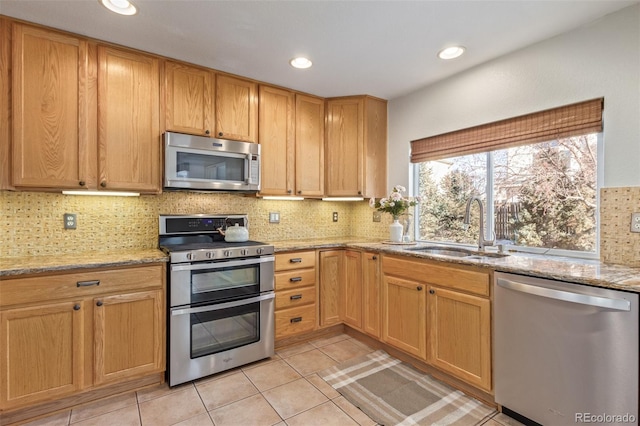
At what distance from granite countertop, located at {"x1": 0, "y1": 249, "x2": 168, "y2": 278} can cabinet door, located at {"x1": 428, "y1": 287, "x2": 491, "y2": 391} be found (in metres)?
1.97

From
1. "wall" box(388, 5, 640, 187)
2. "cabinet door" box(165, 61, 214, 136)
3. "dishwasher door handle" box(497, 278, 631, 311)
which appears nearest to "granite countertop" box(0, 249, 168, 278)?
"cabinet door" box(165, 61, 214, 136)

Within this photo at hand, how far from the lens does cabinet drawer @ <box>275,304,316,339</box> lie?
2.73 m

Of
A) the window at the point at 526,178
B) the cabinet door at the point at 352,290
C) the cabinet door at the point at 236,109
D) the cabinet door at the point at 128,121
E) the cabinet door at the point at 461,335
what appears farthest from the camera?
the cabinet door at the point at 352,290

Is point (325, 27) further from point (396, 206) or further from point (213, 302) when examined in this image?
point (213, 302)

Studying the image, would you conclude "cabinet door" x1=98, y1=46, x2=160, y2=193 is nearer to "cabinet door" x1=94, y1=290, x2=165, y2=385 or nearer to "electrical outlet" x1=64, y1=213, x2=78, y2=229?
"electrical outlet" x1=64, y1=213, x2=78, y2=229

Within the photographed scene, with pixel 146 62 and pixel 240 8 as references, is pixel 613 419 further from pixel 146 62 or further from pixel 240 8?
pixel 146 62

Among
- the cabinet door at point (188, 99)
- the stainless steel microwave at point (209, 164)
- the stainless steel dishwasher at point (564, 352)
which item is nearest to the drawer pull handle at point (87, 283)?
the stainless steel microwave at point (209, 164)

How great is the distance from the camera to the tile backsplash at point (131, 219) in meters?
1.87

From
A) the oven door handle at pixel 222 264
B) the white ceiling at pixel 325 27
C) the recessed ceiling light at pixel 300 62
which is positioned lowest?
the oven door handle at pixel 222 264

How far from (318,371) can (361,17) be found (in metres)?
2.51

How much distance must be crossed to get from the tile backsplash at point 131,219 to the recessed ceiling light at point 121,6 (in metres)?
1.33

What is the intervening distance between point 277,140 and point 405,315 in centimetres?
196

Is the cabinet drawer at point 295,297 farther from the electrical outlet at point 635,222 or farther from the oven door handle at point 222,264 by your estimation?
the electrical outlet at point 635,222

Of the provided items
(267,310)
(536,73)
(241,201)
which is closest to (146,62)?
(241,201)
